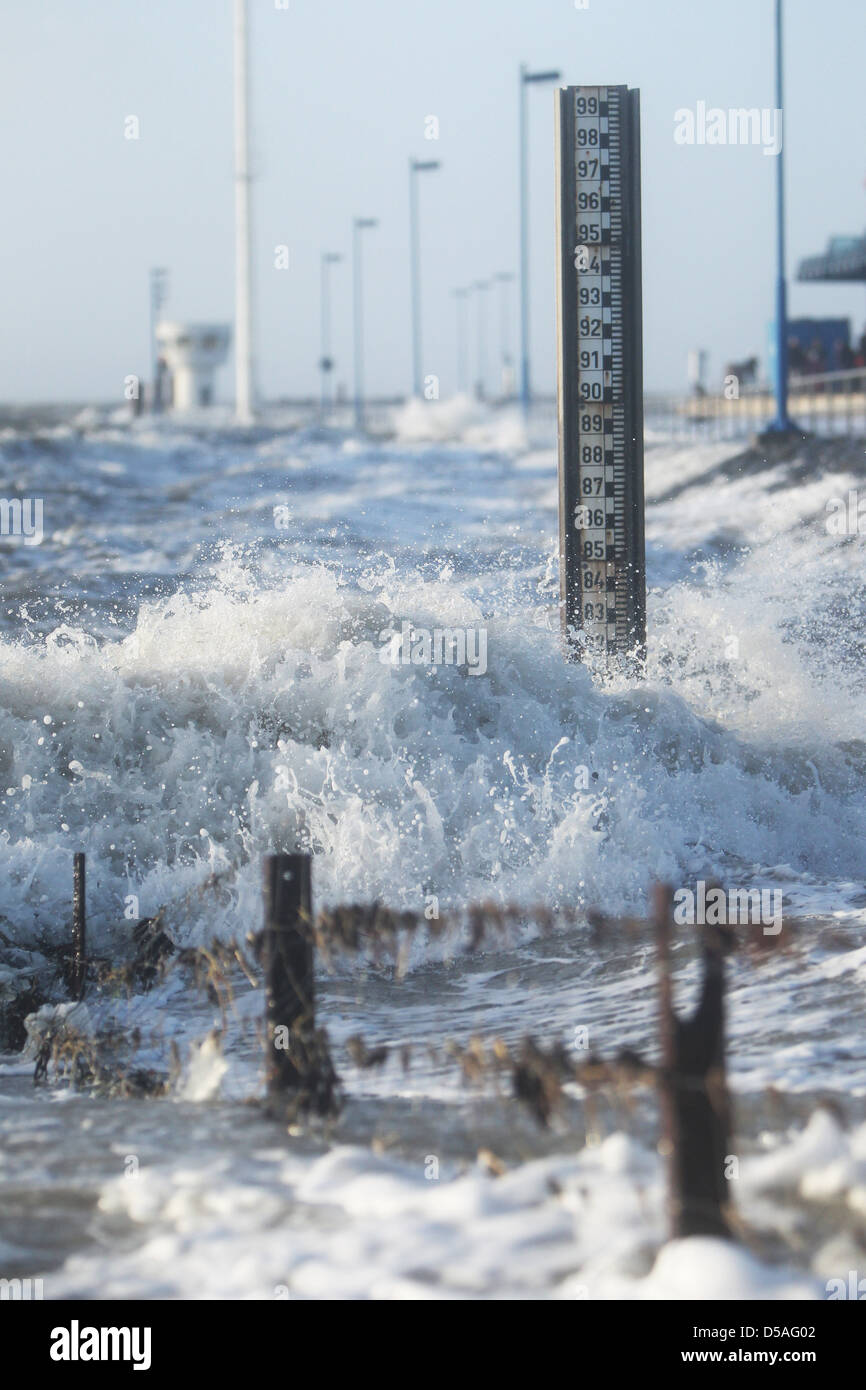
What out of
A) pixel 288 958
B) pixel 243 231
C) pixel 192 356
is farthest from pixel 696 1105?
pixel 192 356

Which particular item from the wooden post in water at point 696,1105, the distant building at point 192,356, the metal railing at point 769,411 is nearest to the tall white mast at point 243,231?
the metal railing at point 769,411

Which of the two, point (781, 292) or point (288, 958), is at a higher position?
point (781, 292)

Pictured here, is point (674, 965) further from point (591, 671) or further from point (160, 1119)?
point (591, 671)

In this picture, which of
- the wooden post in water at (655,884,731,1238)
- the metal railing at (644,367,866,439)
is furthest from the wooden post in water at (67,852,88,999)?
the metal railing at (644,367,866,439)

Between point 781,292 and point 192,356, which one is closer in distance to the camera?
point 781,292

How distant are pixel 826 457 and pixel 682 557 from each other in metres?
6.42

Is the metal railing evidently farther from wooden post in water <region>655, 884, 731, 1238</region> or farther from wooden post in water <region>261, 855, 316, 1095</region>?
wooden post in water <region>655, 884, 731, 1238</region>

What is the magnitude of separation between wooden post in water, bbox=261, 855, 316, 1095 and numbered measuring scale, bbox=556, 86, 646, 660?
6523mm

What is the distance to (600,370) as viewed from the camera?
11.6m

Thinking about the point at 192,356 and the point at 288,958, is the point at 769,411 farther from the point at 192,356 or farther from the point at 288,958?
the point at 192,356

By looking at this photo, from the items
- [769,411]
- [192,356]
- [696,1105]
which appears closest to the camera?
[696,1105]

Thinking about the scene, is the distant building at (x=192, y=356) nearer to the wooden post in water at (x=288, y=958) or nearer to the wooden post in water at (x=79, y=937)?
the wooden post in water at (x=79, y=937)

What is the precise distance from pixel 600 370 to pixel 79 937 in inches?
243

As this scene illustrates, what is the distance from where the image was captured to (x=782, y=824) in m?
9.91
